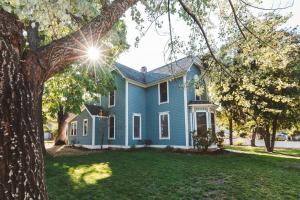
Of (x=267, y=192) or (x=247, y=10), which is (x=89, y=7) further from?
(x=267, y=192)

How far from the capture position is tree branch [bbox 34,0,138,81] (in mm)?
2400

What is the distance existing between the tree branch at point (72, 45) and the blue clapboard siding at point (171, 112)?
44.1 ft

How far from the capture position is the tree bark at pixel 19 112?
6.04 feet

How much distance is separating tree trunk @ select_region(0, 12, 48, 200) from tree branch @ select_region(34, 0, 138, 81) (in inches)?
10.7

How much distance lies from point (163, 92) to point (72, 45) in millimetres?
16367

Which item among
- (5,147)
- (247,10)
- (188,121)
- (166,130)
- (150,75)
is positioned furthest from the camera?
(150,75)

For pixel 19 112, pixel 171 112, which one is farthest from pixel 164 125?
pixel 19 112

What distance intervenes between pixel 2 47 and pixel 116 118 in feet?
57.3

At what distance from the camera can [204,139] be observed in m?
15.3

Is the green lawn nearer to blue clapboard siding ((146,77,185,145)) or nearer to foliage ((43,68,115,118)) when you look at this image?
foliage ((43,68,115,118))

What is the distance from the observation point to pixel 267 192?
668 cm

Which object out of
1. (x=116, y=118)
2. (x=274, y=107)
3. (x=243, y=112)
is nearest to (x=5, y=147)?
(x=116, y=118)

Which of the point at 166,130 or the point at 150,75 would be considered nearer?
the point at 166,130

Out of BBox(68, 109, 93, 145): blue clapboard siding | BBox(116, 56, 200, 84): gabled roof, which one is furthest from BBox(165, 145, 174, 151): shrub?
BBox(68, 109, 93, 145): blue clapboard siding
